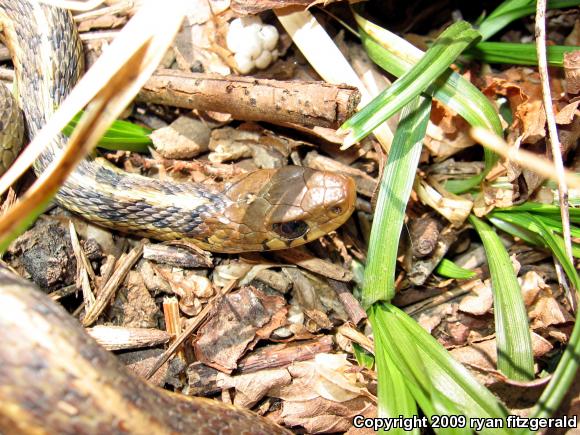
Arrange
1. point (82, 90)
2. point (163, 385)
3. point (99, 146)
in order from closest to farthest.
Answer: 1. point (82, 90)
2. point (163, 385)
3. point (99, 146)

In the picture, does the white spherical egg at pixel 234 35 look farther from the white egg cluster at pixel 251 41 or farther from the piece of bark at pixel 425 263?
the piece of bark at pixel 425 263

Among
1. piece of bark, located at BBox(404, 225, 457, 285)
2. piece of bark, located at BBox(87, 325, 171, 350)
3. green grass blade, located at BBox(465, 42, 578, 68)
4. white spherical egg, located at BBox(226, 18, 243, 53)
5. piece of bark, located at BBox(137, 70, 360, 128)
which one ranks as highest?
green grass blade, located at BBox(465, 42, 578, 68)

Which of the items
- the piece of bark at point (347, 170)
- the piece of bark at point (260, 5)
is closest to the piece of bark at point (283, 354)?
the piece of bark at point (347, 170)

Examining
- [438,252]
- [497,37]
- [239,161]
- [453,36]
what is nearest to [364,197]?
[438,252]

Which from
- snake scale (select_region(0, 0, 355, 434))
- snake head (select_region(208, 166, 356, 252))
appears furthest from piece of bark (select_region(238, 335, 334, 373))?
snake head (select_region(208, 166, 356, 252))

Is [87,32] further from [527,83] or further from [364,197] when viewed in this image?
[527,83]

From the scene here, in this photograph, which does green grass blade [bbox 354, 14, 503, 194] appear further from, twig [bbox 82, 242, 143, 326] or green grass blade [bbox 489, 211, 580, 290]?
twig [bbox 82, 242, 143, 326]

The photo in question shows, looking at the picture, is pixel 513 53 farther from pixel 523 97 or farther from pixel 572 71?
pixel 572 71
